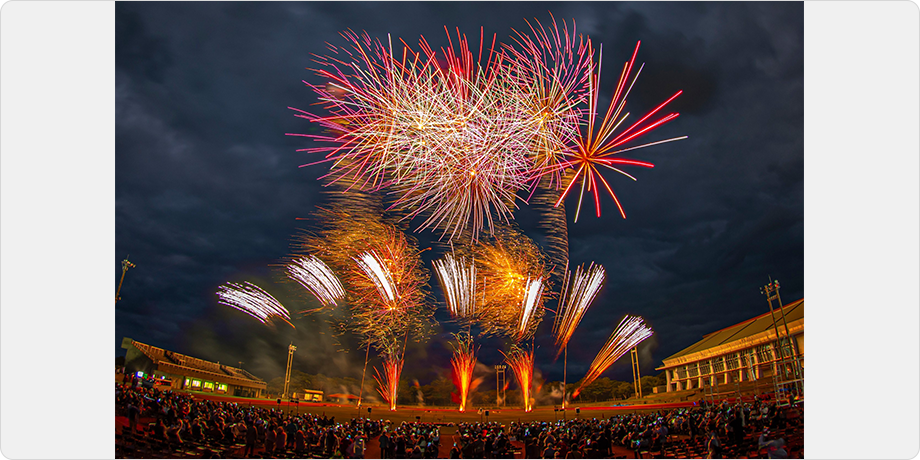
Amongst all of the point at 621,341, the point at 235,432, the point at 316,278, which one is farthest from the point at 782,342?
the point at 235,432

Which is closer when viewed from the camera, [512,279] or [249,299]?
[512,279]

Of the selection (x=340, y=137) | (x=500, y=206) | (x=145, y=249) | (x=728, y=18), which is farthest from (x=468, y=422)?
(x=728, y=18)

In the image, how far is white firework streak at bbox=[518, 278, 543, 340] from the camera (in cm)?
1884

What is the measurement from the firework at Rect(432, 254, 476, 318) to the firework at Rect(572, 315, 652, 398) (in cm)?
849

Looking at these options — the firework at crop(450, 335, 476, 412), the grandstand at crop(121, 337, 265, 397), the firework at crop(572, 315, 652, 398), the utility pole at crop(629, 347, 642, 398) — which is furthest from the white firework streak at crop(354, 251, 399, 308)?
the utility pole at crop(629, 347, 642, 398)

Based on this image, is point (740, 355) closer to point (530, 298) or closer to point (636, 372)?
point (636, 372)

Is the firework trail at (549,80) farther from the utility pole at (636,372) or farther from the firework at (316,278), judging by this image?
the utility pole at (636,372)

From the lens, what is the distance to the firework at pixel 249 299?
1981 centimetres

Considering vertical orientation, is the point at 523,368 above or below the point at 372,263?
below

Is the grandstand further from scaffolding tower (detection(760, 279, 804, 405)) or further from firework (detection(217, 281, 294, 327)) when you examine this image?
scaffolding tower (detection(760, 279, 804, 405))

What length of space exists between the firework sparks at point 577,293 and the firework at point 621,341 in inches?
→ 147

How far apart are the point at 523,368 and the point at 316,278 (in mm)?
13669

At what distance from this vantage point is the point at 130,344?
66.1 feet

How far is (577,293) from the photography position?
18953 mm
